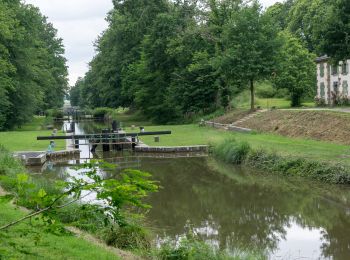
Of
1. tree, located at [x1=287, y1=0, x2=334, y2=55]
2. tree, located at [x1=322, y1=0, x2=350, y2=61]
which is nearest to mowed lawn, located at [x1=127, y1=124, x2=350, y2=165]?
tree, located at [x1=322, y1=0, x2=350, y2=61]

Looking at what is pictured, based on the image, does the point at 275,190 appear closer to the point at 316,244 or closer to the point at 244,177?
the point at 244,177

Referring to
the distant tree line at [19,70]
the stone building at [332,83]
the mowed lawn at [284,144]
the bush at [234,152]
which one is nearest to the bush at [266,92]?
the stone building at [332,83]

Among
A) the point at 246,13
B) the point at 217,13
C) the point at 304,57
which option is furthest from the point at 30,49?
the point at 304,57

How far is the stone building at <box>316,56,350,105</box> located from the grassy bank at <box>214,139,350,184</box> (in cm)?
1650

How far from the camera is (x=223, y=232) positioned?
12195 mm

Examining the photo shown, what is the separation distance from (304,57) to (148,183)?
4437 centimetres

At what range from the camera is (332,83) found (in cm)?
4300

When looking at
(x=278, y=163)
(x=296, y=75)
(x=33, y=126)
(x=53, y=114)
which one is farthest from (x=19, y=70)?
(x=53, y=114)

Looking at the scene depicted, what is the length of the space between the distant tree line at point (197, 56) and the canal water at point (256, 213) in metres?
18.0

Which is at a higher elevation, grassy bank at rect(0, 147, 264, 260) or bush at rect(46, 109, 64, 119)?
grassy bank at rect(0, 147, 264, 260)

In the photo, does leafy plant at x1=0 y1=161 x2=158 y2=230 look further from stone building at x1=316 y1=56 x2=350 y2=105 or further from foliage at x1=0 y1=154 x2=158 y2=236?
stone building at x1=316 y1=56 x2=350 y2=105

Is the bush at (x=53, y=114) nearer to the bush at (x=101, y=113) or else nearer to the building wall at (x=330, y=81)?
the bush at (x=101, y=113)

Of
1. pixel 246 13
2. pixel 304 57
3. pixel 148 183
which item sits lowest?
pixel 148 183

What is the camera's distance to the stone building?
39844mm
